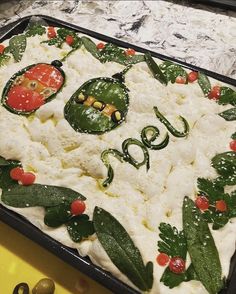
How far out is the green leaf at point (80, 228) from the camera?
1.96 metres

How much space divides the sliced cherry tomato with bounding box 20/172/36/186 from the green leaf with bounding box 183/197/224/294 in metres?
0.83

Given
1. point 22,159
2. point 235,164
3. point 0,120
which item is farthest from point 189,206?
point 0,120

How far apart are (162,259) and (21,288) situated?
2.39ft

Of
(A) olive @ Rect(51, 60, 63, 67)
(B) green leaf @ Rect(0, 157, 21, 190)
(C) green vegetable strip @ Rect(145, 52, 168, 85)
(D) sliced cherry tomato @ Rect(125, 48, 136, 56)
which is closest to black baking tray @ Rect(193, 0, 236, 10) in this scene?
(D) sliced cherry tomato @ Rect(125, 48, 136, 56)

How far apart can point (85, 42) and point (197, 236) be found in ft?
5.71

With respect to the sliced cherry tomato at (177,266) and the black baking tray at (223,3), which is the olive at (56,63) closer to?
the sliced cherry tomato at (177,266)

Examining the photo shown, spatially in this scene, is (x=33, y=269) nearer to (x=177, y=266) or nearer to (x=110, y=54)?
(x=177, y=266)

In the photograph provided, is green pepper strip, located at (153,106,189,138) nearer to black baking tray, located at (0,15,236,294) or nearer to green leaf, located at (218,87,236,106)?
green leaf, located at (218,87,236,106)

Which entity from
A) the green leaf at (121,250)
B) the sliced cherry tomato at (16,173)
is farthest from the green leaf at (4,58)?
the green leaf at (121,250)

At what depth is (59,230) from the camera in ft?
6.59

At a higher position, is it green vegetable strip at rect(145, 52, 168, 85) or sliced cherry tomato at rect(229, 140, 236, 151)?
green vegetable strip at rect(145, 52, 168, 85)

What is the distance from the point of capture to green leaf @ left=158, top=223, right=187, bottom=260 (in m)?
1.89

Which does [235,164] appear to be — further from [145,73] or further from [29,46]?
[29,46]

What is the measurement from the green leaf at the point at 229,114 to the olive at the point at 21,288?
Result: 1503 millimetres
